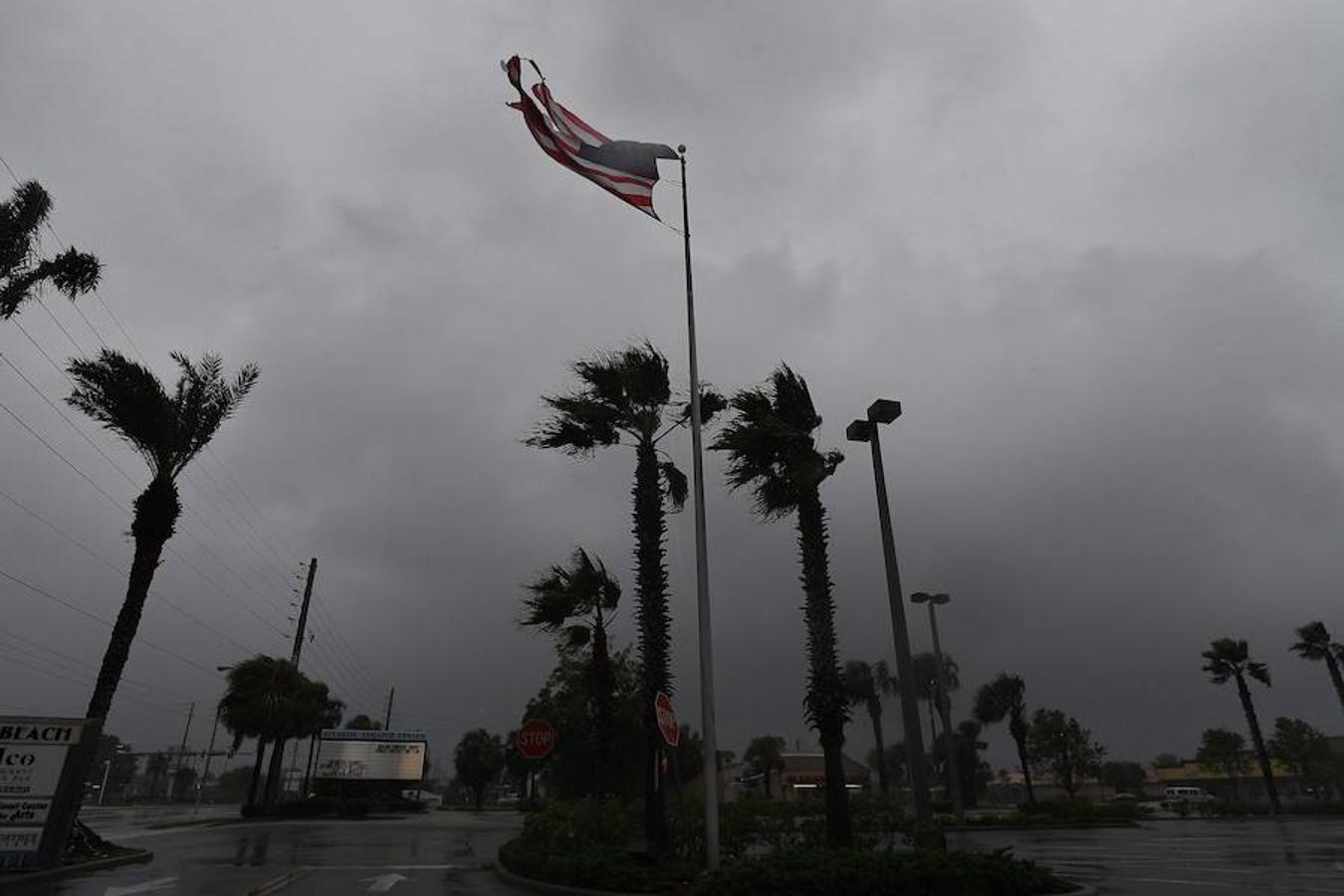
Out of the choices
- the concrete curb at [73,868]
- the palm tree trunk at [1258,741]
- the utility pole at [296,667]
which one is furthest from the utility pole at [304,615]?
the palm tree trunk at [1258,741]

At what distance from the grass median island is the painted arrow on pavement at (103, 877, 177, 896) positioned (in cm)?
585

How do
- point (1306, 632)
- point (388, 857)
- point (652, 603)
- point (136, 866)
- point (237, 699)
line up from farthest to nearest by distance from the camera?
point (1306, 632), point (237, 699), point (388, 857), point (136, 866), point (652, 603)

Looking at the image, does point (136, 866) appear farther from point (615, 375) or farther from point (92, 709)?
point (615, 375)

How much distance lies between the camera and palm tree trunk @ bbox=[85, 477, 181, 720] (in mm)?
18672

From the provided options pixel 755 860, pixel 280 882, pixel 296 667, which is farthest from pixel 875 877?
pixel 296 667

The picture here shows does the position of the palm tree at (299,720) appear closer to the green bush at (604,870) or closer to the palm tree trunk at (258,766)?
the palm tree trunk at (258,766)

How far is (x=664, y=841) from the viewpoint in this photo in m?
14.5

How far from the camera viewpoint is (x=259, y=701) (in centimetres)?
4488

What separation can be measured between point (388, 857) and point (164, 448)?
11.2 metres

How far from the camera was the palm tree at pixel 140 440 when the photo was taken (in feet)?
62.1

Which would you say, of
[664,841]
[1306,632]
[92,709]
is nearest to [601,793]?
[664,841]

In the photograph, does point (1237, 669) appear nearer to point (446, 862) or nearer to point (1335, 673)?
point (1335, 673)

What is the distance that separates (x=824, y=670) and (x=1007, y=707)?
2244 inches

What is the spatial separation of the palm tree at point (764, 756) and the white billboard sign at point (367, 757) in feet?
126
